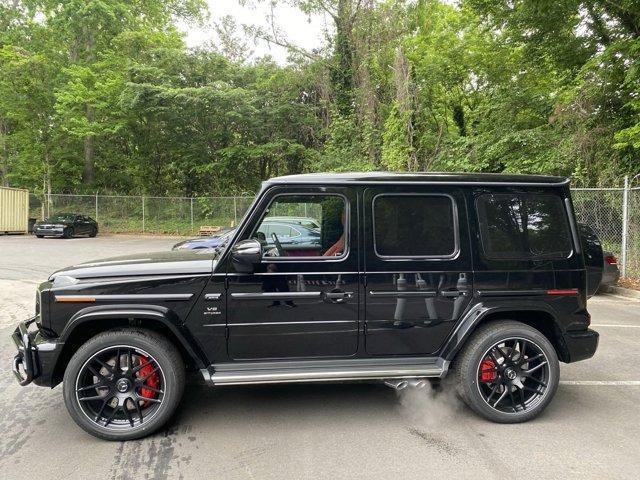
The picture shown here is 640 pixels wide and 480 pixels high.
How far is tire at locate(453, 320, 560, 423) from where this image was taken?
3711mm

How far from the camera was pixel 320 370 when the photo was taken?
3551mm

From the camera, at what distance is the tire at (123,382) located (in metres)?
3.39

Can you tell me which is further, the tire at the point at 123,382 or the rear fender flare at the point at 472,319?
the rear fender flare at the point at 472,319

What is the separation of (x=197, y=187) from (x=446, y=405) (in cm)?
2766

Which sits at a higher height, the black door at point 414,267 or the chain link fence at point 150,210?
the chain link fence at point 150,210

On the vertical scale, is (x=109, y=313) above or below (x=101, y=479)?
above

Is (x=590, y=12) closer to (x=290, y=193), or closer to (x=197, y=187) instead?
(x=290, y=193)

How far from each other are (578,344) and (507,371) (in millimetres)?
664

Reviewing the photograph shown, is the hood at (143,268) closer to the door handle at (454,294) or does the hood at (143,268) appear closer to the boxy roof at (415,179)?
the boxy roof at (415,179)

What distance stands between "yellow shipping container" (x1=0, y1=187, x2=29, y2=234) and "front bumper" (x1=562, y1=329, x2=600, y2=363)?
26.6 metres

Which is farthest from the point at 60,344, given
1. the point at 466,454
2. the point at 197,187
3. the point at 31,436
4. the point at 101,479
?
the point at 197,187

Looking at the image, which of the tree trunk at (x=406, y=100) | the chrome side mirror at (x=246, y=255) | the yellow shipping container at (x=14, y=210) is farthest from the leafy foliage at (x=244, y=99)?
the chrome side mirror at (x=246, y=255)

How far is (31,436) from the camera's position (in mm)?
3500

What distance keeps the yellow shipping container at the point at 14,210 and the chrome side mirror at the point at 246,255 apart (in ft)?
82.5
